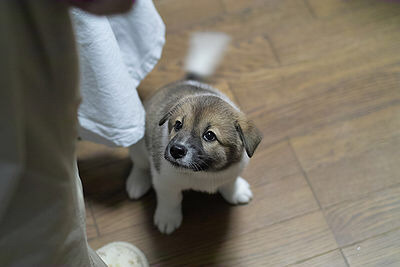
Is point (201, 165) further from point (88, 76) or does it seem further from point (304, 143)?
point (304, 143)

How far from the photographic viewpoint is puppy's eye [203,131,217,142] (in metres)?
1.30

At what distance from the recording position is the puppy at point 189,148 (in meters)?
1.29

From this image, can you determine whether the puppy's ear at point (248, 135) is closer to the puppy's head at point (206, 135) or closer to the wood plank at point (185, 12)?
the puppy's head at point (206, 135)

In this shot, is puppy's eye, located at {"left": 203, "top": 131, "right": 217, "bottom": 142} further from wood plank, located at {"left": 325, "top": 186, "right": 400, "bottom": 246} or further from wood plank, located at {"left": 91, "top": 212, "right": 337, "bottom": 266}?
wood plank, located at {"left": 325, "top": 186, "right": 400, "bottom": 246}

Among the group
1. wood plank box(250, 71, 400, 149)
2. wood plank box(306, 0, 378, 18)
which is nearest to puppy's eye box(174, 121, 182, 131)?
wood plank box(250, 71, 400, 149)

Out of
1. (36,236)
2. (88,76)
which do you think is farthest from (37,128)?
(88,76)

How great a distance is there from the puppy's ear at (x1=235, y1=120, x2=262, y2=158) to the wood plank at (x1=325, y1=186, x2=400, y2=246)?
61 cm

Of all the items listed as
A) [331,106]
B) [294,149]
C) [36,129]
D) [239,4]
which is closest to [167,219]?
[294,149]

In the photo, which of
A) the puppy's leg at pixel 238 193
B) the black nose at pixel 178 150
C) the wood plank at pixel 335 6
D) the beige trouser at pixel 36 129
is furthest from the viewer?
the wood plank at pixel 335 6

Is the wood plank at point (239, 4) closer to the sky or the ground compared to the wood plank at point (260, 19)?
closer to the sky

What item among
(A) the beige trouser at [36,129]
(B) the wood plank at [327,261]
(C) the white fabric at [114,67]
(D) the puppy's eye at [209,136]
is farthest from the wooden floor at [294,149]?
(A) the beige trouser at [36,129]

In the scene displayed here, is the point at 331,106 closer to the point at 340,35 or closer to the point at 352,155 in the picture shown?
the point at 352,155

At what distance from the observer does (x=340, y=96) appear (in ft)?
6.42

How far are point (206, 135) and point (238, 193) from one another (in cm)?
50
